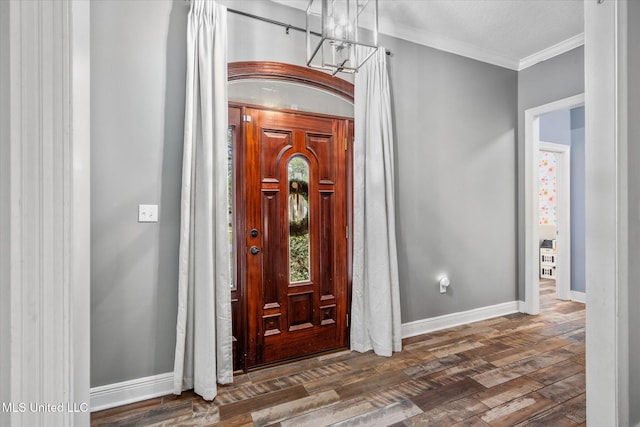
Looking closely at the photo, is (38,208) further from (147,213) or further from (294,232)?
(294,232)

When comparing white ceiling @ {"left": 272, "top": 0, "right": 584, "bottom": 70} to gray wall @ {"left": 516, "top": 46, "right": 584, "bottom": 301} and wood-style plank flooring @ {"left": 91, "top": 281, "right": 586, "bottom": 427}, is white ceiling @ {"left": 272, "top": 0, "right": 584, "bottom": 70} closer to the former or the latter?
gray wall @ {"left": 516, "top": 46, "right": 584, "bottom": 301}

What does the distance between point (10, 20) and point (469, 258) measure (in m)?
3.46

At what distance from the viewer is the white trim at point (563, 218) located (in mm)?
3941

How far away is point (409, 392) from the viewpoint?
1.93 metres

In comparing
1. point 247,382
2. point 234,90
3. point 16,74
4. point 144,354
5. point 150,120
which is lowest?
point 247,382

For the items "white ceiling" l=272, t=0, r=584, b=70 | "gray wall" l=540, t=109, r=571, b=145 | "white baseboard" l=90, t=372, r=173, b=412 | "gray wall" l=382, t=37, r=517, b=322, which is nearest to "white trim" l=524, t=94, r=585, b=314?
"gray wall" l=382, t=37, r=517, b=322

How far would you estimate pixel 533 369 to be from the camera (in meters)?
2.19

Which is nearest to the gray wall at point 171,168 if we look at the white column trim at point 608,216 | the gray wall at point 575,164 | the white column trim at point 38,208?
the white column trim at point 38,208

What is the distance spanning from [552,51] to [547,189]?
3.14 m

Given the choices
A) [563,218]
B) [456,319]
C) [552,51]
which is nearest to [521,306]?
[456,319]

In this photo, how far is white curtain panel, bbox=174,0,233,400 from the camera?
1.87 m

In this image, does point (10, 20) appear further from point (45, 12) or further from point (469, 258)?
point (469, 258)

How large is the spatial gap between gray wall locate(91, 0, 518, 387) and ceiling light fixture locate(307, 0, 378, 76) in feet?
0.47

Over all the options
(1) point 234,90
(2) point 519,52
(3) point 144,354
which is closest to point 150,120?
(1) point 234,90
